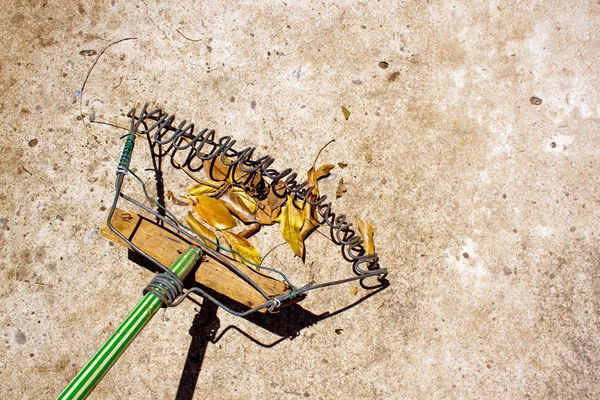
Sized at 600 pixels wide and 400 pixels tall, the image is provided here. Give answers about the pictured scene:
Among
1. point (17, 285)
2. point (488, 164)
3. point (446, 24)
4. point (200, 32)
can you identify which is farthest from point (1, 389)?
point (446, 24)

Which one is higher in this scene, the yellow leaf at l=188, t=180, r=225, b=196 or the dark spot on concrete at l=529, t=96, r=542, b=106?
the dark spot on concrete at l=529, t=96, r=542, b=106

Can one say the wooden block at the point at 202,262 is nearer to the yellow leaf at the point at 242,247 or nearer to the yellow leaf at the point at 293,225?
the yellow leaf at the point at 242,247

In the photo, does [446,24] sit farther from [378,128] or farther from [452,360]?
[452,360]

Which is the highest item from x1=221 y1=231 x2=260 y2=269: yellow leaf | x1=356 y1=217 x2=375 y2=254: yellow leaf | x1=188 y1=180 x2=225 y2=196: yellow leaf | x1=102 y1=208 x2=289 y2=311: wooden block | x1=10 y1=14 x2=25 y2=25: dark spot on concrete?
x1=356 y1=217 x2=375 y2=254: yellow leaf

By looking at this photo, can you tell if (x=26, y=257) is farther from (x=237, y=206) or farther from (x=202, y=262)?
(x=237, y=206)

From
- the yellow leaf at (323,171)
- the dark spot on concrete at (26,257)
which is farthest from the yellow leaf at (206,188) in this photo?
the dark spot on concrete at (26,257)

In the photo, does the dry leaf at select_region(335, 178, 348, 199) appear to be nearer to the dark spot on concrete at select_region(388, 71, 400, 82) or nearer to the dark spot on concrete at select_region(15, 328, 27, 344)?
the dark spot on concrete at select_region(388, 71, 400, 82)

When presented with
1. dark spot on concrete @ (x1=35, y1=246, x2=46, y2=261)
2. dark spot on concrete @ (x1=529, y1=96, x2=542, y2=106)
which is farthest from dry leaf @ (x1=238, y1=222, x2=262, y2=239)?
dark spot on concrete @ (x1=529, y1=96, x2=542, y2=106)
